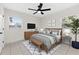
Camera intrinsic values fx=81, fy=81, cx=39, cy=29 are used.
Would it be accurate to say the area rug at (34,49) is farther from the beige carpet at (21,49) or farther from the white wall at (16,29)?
the white wall at (16,29)

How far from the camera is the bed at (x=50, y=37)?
222cm

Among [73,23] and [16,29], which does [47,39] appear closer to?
[73,23]

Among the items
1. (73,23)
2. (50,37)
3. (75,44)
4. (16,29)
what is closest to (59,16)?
(73,23)

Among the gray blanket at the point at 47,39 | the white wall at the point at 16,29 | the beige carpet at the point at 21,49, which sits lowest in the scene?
the beige carpet at the point at 21,49

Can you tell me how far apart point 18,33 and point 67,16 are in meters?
1.40

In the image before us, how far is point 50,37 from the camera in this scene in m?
2.51

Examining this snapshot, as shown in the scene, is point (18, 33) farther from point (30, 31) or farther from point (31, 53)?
point (31, 53)

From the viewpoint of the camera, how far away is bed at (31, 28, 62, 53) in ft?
7.28

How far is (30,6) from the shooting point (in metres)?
2.04

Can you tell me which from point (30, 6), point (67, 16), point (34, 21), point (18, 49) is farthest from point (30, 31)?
point (67, 16)

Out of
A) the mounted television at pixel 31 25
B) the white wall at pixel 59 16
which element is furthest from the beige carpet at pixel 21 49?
the white wall at pixel 59 16

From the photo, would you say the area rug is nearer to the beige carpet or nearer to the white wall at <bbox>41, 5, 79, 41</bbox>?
the beige carpet

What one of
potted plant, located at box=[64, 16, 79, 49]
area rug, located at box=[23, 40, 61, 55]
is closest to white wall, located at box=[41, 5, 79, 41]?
potted plant, located at box=[64, 16, 79, 49]

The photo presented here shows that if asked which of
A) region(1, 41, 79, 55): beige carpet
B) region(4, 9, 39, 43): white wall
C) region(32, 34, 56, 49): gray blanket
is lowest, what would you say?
region(1, 41, 79, 55): beige carpet
